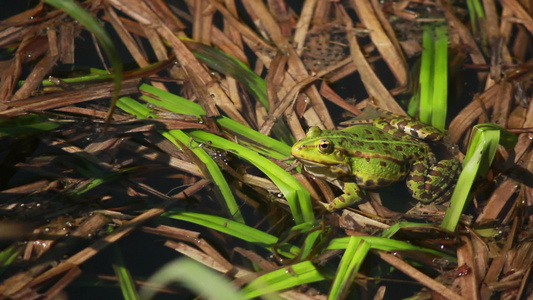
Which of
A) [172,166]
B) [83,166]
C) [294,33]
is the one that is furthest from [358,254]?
[294,33]

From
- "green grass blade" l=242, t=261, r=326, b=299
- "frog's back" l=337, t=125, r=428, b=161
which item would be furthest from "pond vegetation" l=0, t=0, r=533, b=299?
"frog's back" l=337, t=125, r=428, b=161

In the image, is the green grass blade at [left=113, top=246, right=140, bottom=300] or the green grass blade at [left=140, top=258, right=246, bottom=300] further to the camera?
the green grass blade at [left=113, top=246, right=140, bottom=300]

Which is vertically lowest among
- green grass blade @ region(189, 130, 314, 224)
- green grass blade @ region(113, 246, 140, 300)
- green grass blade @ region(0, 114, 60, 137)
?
green grass blade @ region(113, 246, 140, 300)

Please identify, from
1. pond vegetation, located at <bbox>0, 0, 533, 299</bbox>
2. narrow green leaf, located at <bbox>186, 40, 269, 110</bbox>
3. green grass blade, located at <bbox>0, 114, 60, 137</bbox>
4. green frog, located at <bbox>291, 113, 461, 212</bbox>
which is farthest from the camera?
narrow green leaf, located at <bbox>186, 40, 269, 110</bbox>

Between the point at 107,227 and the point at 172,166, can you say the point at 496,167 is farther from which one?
the point at 107,227

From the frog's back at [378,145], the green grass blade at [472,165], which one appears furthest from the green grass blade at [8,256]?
the green grass blade at [472,165]

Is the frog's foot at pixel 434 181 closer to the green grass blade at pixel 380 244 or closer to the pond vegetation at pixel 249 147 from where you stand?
the pond vegetation at pixel 249 147

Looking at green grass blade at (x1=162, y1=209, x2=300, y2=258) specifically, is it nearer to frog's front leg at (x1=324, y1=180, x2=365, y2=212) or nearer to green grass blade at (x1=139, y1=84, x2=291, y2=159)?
frog's front leg at (x1=324, y1=180, x2=365, y2=212)
